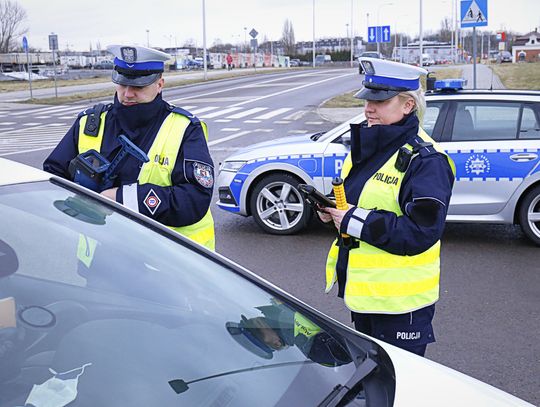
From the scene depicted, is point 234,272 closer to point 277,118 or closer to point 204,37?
point 277,118

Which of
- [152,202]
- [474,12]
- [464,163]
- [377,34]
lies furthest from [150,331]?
[377,34]

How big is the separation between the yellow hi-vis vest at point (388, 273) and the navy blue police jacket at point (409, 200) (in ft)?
0.14

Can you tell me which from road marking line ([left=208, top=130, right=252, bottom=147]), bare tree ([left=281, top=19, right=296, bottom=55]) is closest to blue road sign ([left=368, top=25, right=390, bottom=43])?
road marking line ([left=208, top=130, right=252, bottom=147])

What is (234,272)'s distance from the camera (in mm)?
2432

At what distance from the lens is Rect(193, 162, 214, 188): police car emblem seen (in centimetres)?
305

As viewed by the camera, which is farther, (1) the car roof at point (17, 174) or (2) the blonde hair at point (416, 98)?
(2) the blonde hair at point (416, 98)

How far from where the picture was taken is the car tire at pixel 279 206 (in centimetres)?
723

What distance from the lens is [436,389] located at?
77.9 inches

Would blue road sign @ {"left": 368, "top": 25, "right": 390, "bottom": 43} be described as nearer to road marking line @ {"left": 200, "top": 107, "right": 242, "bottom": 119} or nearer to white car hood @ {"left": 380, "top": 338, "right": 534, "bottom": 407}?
road marking line @ {"left": 200, "top": 107, "right": 242, "bottom": 119}

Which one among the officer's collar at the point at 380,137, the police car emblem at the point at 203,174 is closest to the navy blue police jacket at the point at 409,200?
the officer's collar at the point at 380,137

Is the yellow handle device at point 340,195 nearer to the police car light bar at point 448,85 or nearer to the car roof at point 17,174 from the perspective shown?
the car roof at point 17,174

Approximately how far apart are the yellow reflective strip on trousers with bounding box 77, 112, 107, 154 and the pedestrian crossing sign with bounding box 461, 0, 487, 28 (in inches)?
426

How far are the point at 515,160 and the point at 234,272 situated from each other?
496 cm

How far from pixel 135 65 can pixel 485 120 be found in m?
4.63
